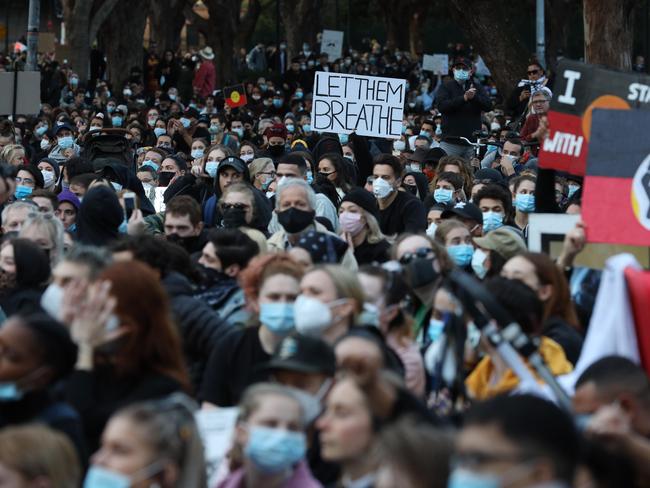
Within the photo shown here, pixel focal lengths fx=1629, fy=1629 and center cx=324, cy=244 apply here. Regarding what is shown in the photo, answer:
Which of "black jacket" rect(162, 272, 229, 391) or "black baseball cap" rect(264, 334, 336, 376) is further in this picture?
"black jacket" rect(162, 272, 229, 391)

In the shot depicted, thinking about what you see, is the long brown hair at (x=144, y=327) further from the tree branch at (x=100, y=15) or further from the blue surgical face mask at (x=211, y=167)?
the tree branch at (x=100, y=15)

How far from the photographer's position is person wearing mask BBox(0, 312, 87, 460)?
17.8ft

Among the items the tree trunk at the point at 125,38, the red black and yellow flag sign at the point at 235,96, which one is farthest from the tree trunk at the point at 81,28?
the red black and yellow flag sign at the point at 235,96

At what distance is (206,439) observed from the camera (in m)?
5.65

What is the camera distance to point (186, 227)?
9797 mm

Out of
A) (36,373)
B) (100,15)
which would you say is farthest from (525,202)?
(100,15)

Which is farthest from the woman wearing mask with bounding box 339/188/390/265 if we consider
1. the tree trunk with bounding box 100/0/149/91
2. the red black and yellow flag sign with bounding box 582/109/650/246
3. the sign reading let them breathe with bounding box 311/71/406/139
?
the tree trunk with bounding box 100/0/149/91

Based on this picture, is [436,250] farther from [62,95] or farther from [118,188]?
[62,95]

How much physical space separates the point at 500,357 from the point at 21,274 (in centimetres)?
326

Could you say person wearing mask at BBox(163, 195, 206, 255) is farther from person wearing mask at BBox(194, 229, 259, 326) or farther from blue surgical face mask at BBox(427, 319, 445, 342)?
blue surgical face mask at BBox(427, 319, 445, 342)

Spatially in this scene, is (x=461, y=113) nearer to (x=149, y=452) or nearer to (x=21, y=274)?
(x=21, y=274)

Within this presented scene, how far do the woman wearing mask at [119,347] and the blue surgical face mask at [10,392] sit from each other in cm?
32

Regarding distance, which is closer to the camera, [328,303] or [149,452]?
[149,452]

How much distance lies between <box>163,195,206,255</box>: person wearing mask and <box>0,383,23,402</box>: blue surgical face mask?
4.30 metres
